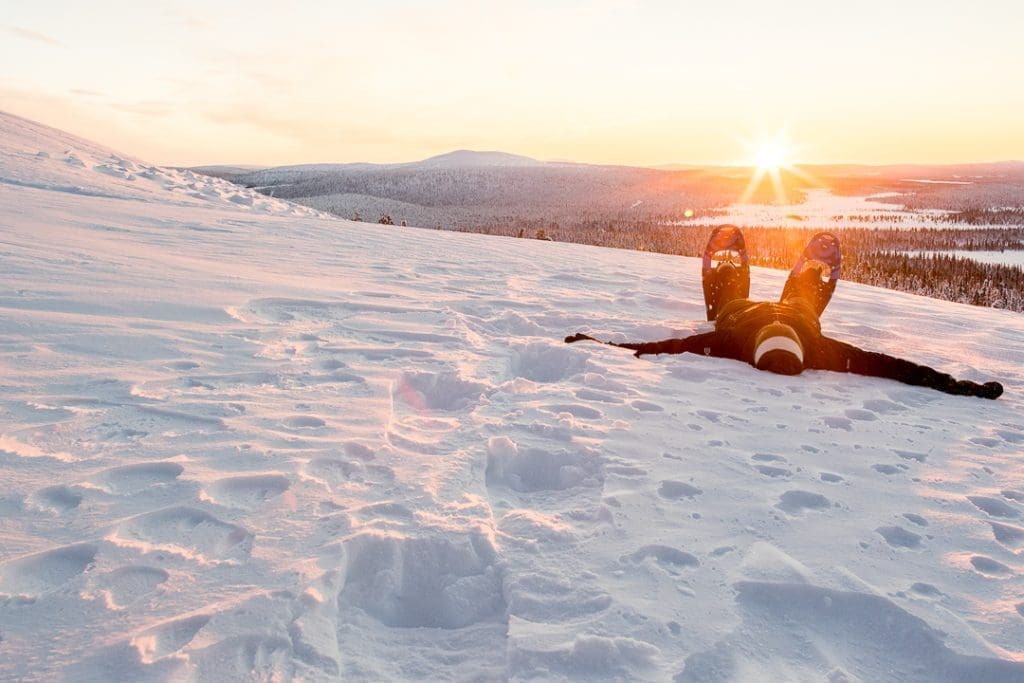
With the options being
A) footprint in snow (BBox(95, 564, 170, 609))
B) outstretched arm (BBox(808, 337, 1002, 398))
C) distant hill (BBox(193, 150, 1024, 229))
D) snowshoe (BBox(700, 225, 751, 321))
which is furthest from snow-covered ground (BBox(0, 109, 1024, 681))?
distant hill (BBox(193, 150, 1024, 229))

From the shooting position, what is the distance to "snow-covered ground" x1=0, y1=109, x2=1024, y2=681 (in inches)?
62.6

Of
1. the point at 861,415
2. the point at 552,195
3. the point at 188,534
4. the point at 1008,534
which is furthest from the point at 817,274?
the point at 552,195

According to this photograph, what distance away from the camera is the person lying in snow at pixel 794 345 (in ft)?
12.5

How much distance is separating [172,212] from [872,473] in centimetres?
843

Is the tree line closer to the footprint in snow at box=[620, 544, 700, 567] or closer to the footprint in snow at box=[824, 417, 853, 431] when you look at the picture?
the footprint in snow at box=[824, 417, 853, 431]

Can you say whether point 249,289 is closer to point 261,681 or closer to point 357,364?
point 357,364

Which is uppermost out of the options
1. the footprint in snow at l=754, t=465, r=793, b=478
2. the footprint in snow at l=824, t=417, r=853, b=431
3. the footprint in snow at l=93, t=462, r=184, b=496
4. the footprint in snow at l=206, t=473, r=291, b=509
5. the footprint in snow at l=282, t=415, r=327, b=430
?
the footprint in snow at l=824, t=417, r=853, b=431

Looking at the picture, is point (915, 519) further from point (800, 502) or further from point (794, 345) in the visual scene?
point (794, 345)

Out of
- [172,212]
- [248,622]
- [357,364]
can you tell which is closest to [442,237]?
[172,212]

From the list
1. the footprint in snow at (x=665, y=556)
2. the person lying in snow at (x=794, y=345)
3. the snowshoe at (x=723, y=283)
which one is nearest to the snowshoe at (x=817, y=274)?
the person lying in snow at (x=794, y=345)

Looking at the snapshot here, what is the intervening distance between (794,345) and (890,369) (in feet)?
1.95

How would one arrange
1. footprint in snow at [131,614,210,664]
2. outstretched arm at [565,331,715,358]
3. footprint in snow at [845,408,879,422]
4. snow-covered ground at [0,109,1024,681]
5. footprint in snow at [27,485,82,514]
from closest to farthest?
1. footprint in snow at [131,614,210,664]
2. snow-covered ground at [0,109,1024,681]
3. footprint in snow at [27,485,82,514]
4. footprint in snow at [845,408,879,422]
5. outstretched arm at [565,331,715,358]

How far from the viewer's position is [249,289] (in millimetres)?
4672

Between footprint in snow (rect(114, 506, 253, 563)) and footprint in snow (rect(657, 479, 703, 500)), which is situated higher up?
footprint in snow (rect(657, 479, 703, 500))
